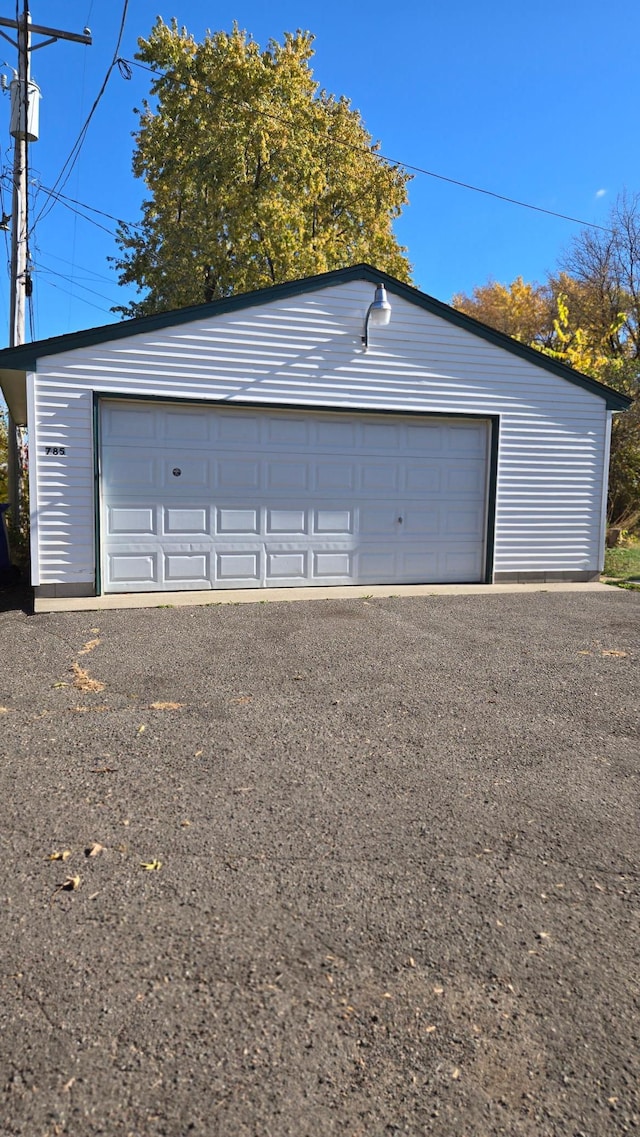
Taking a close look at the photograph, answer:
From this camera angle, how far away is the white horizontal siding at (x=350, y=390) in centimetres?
771

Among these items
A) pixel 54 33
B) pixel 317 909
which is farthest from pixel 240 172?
pixel 317 909

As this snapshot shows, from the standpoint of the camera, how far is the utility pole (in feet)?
40.0

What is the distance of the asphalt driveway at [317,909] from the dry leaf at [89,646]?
0.78 meters

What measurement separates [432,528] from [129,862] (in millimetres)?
7283

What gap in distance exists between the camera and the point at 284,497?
8609 mm

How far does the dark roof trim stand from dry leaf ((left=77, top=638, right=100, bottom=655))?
337cm

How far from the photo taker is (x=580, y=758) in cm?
363

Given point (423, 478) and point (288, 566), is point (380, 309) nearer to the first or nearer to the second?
point (423, 478)

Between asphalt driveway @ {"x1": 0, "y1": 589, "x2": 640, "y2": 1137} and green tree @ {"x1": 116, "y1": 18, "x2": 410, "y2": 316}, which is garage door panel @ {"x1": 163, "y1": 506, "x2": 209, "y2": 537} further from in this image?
green tree @ {"x1": 116, "y1": 18, "x2": 410, "y2": 316}

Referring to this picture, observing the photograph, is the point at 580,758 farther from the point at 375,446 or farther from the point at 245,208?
the point at 245,208

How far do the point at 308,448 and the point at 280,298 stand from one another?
5.94 feet

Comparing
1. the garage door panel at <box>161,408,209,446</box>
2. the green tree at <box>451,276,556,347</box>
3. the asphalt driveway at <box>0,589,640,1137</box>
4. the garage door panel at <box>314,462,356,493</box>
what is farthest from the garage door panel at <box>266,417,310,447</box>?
the green tree at <box>451,276,556,347</box>

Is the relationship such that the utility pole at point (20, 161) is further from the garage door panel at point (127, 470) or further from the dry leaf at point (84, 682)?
the dry leaf at point (84, 682)

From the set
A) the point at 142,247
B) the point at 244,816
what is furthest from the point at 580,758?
the point at 142,247
